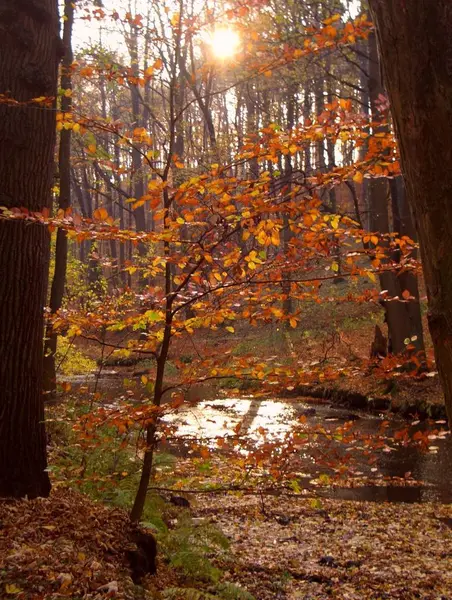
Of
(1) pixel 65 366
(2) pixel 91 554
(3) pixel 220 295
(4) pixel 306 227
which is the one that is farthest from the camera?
(1) pixel 65 366

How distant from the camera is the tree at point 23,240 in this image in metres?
4.48

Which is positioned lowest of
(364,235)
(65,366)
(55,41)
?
(65,366)

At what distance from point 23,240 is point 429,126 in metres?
3.44

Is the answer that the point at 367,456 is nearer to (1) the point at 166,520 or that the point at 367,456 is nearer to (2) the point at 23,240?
(1) the point at 166,520

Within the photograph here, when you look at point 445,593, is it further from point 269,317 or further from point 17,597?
point 17,597

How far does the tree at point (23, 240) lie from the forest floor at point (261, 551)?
0.41m

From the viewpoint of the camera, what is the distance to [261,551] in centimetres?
570

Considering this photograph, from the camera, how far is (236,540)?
6.00 m

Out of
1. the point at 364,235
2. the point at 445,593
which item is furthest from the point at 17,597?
the point at 445,593

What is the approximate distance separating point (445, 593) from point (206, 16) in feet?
16.4

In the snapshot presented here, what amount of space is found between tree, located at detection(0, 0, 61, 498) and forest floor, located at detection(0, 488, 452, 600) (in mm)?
414

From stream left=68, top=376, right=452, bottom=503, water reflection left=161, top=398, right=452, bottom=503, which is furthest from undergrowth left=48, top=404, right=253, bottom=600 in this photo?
water reflection left=161, top=398, right=452, bottom=503

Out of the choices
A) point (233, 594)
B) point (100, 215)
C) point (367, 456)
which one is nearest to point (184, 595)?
point (233, 594)

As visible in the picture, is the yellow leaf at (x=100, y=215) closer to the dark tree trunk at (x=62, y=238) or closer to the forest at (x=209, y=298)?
the forest at (x=209, y=298)
